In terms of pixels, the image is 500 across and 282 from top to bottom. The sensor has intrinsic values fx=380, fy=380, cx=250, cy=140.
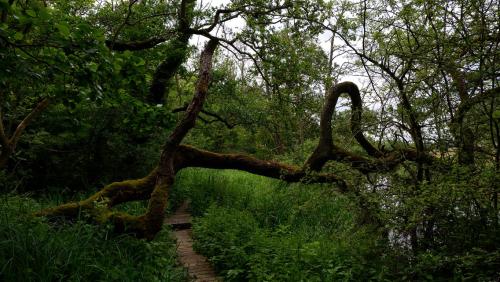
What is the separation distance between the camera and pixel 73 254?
420 cm

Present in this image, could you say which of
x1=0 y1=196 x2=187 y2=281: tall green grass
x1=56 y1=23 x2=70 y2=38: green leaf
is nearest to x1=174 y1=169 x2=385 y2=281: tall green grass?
x1=0 y1=196 x2=187 y2=281: tall green grass

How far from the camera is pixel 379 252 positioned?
201 inches

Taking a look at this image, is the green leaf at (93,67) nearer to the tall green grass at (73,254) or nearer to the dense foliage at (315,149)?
the dense foliage at (315,149)

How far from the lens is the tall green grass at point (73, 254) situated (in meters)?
3.86

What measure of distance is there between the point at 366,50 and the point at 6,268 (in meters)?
5.14

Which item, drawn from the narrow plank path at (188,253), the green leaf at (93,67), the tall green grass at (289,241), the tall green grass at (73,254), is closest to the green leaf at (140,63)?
the green leaf at (93,67)

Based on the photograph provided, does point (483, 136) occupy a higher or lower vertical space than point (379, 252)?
higher

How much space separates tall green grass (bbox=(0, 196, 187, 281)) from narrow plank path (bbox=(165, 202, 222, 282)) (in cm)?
47

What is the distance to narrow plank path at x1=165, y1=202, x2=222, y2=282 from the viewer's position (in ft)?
19.2

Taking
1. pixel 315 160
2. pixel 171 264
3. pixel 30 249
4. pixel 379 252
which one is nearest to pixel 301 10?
pixel 315 160

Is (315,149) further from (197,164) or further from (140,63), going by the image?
(140,63)

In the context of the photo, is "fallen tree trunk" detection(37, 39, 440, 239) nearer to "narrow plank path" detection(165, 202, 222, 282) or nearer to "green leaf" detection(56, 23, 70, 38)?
"narrow plank path" detection(165, 202, 222, 282)

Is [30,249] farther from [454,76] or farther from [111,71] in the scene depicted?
[454,76]

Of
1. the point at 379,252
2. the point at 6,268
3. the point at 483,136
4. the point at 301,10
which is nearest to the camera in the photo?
the point at 6,268
